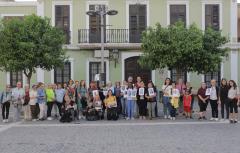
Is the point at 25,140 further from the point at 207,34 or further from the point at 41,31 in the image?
the point at 207,34

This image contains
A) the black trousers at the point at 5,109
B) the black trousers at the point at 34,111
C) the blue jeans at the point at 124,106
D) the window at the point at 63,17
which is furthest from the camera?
the window at the point at 63,17

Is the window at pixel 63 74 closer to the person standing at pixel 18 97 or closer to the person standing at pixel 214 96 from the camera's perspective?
the person standing at pixel 18 97

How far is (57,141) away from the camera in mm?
13734

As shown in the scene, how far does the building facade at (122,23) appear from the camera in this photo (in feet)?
105

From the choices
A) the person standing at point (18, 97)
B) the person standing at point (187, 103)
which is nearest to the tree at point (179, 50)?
the person standing at point (187, 103)

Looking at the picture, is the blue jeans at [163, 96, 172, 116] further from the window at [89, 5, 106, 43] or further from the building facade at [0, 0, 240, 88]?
the window at [89, 5, 106, 43]

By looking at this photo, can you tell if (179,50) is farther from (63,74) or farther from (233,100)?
(63,74)

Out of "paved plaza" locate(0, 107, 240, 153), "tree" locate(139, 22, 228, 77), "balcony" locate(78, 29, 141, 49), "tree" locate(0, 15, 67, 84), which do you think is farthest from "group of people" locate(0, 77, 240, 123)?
"balcony" locate(78, 29, 141, 49)

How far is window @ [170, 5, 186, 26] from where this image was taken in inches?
1278

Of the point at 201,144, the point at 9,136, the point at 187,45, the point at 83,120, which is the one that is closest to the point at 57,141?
the point at 9,136

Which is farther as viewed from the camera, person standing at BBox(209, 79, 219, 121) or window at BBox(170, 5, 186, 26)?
window at BBox(170, 5, 186, 26)

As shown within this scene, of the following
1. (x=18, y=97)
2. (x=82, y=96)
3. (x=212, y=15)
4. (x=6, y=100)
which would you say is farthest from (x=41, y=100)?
(x=212, y=15)

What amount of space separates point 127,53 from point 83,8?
4058mm

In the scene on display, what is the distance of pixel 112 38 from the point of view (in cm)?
3200
